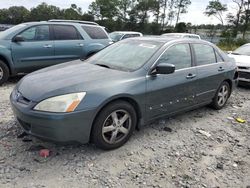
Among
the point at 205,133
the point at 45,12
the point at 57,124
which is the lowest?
the point at 205,133

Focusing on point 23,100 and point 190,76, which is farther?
point 190,76

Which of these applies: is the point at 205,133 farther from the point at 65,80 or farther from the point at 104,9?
the point at 104,9

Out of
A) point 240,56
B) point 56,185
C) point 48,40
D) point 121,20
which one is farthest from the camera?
point 121,20

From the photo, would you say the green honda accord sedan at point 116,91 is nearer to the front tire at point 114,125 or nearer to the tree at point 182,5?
the front tire at point 114,125

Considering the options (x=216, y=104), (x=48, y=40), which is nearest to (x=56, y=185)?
(x=216, y=104)

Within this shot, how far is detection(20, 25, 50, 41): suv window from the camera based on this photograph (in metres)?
7.06

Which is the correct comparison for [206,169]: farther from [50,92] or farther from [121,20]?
[121,20]

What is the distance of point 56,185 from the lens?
293 centimetres

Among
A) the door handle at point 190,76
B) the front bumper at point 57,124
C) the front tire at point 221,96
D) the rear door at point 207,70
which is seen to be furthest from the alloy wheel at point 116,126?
the front tire at point 221,96

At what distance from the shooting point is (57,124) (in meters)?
3.13

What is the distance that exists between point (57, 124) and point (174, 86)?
6.55ft

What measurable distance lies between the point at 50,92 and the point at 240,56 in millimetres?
Result: 6970

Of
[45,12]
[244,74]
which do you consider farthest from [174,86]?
[45,12]

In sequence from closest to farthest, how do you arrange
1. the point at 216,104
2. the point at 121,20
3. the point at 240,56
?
the point at 216,104
the point at 240,56
the point at 121,20
